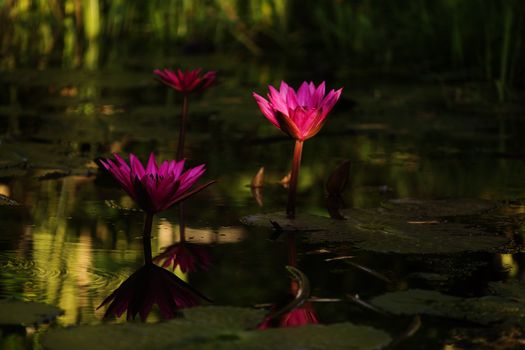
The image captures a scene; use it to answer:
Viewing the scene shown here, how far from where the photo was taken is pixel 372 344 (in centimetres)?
164

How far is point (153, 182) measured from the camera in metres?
2.27

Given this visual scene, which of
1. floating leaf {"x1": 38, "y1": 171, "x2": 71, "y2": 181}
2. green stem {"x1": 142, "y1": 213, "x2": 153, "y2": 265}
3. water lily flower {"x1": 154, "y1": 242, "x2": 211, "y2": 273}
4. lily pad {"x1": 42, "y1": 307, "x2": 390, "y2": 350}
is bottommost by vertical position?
lily pad {"x1": 42, "y1": 307, "x2": 390, "y2": 350}

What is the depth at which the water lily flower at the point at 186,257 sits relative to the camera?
2.20m

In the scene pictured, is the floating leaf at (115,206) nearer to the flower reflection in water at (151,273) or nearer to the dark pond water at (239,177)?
the dark pond water at (239,177)

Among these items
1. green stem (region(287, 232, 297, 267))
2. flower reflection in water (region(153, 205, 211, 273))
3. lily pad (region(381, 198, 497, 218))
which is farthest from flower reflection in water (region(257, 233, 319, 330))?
lily pad (region(381, 198, 497, 218))

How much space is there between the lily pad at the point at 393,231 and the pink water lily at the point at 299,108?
0.21m

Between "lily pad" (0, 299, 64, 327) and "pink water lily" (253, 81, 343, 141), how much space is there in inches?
33.2

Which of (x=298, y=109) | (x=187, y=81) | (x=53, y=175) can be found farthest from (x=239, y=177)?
(x=298, y=109)

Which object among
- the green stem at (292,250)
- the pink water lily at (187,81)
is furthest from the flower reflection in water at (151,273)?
the pink water lily at (187,81)

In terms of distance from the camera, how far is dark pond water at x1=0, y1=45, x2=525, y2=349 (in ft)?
6.77

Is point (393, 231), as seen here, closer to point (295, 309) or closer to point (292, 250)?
point (292, 250)

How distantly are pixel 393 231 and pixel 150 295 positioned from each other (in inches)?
28.1

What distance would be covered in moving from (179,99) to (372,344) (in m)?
3.91

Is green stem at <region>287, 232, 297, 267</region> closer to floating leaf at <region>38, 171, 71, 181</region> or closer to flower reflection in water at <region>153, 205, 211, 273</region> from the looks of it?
flower reflection in water at <region>153, 205, 211, 273</region>
